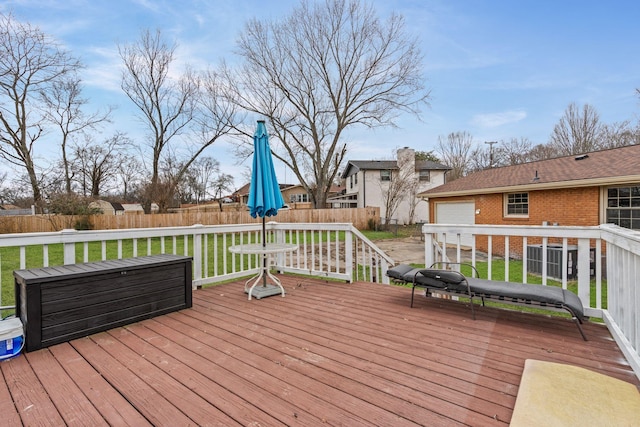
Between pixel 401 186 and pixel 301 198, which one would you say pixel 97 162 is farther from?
pixel 401 186

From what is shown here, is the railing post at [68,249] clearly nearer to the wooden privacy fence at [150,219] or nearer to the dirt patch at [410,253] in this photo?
the dirt patch at [410,253]

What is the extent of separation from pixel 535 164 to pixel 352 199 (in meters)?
16.0

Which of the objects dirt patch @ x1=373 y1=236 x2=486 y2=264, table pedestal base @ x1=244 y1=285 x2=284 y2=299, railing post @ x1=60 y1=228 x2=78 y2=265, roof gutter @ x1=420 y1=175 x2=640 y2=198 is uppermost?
roof gutter @ x1=420 y1=175 x2=640 y2=198

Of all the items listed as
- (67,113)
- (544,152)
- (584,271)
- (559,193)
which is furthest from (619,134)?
(67,113)

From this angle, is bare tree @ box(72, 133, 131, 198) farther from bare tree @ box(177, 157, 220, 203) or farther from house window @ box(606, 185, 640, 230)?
house window @ box(606, 185, 640, 230)

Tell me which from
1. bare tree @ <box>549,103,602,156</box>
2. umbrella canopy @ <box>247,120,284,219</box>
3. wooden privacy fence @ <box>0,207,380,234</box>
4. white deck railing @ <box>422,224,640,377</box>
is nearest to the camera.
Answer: white deck railing @ <box>422,224,640,377</box>

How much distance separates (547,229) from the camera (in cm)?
309

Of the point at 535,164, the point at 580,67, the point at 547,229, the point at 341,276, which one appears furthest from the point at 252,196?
the point at 580,67

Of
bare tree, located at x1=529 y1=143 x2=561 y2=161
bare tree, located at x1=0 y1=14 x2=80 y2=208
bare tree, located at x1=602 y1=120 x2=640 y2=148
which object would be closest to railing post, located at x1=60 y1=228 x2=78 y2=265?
bare tree, located at x1=0 y1=14 x2=80 y2=208

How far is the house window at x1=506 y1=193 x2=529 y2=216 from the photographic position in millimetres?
11616

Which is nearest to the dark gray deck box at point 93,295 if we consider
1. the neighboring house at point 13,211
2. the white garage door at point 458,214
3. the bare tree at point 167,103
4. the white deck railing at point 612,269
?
the white deck railing at point 612,269

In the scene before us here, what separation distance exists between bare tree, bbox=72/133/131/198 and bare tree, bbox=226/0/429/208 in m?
9.04

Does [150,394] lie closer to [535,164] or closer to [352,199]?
[535,164]

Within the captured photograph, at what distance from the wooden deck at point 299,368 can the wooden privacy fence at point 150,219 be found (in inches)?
404
